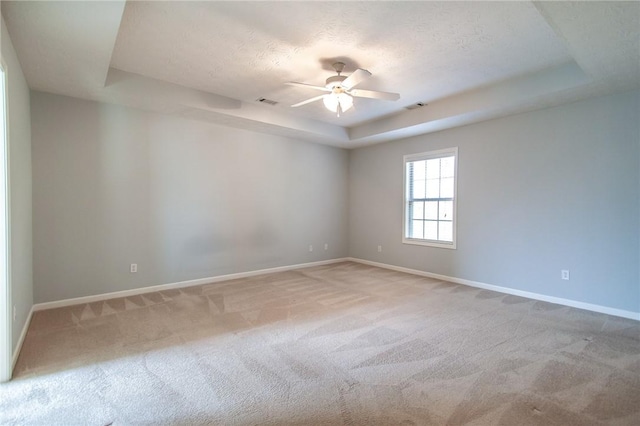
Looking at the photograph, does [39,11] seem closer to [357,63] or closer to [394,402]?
[357,63]

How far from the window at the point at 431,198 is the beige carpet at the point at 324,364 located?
1.62m

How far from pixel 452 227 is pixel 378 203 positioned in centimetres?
164

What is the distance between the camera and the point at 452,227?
16.8ft

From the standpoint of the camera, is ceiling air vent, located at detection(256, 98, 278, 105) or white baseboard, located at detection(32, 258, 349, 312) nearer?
white baseboard, located at detection(32, 258, 349, 312)

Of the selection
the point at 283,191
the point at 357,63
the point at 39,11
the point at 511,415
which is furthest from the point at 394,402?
the point at 283,191

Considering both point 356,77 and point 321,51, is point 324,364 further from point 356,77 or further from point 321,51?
point 321,51

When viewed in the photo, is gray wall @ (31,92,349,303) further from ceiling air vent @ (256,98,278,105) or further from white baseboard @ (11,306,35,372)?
ceiling air vent @ (256,98,278,105)

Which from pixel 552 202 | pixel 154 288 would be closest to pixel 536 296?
pixel 552 202

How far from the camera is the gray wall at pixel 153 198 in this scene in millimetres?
3688

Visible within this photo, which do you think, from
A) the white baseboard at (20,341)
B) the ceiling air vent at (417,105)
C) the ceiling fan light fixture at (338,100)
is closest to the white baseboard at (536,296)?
the ceiling air vent at (417,105)

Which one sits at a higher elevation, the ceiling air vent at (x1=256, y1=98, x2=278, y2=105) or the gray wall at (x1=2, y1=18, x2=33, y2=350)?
the ceiling air vent at (x1=256, y1=98, x2=278, y2=105)

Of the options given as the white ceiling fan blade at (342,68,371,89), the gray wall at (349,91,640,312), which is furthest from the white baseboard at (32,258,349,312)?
the white ceiling fan blade at (342,68,371,89)

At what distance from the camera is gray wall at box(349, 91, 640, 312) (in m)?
3.52

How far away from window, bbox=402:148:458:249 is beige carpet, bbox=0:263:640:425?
162 centimetres
